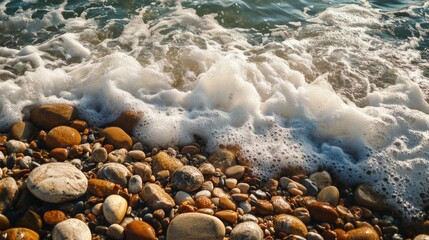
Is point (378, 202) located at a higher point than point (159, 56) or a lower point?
lower

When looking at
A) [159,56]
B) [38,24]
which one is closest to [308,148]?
[159,56]

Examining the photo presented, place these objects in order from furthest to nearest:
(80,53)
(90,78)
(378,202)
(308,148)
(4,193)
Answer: (80,53), (90,78), (308,148), (378,202), (4,193)

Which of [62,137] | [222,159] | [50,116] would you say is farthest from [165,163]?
[50,116]

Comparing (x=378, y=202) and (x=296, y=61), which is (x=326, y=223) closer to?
(x=378, y=202)

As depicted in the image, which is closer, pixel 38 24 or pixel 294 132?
pixel 294 132

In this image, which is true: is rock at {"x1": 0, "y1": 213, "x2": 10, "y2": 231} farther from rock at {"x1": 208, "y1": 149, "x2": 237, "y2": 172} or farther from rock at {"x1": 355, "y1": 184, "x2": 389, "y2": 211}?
rock at {"x1": 355, "y1": 184, "x2": 389, "y2": 211}

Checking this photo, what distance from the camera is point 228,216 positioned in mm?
2615

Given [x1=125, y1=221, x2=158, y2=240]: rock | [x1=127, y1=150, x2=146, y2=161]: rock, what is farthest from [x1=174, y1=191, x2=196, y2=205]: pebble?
[x1=127, y1=150, x2=146, y2=161]: rock

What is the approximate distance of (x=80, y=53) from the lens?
471 cm

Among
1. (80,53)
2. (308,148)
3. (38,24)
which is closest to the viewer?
(308,148)

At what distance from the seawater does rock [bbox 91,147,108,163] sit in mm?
469

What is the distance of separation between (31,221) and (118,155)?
0.93 metres

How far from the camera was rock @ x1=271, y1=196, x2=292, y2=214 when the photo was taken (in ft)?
9.20

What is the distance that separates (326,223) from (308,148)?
912 mm
